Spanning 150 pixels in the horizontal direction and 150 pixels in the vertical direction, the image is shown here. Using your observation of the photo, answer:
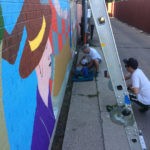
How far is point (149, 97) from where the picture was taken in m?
5.61

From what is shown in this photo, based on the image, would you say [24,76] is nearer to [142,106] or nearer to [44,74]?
[44,74]

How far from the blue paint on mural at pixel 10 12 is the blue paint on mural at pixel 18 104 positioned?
0.25 metres

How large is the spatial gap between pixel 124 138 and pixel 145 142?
308 millimetres

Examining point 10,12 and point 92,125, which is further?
point 92,125

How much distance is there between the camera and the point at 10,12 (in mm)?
2338

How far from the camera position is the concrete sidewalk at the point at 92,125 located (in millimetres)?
4514

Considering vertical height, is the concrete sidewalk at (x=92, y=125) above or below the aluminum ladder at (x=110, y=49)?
below

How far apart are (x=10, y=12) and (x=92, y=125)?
3.23 meters

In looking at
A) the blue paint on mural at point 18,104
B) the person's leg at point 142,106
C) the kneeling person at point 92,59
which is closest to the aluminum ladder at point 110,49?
the person's leg at point 142,106

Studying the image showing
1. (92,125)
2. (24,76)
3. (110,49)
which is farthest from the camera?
(92,125)

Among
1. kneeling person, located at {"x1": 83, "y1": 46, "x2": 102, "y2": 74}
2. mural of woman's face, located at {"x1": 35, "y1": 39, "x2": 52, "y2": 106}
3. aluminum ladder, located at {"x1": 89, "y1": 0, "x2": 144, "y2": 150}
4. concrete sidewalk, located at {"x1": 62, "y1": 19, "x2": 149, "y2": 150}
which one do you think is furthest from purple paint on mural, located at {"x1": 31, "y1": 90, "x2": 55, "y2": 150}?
kneeling person, located at {"x1": 83, "y1": 46, "x2": 102, "y2": 74}

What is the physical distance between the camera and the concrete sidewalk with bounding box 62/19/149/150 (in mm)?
4514

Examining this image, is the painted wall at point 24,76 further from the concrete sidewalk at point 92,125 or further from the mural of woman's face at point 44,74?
the concrete sidewalk at point 92,125

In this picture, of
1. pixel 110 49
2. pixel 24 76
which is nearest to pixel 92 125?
pixel 110 49
